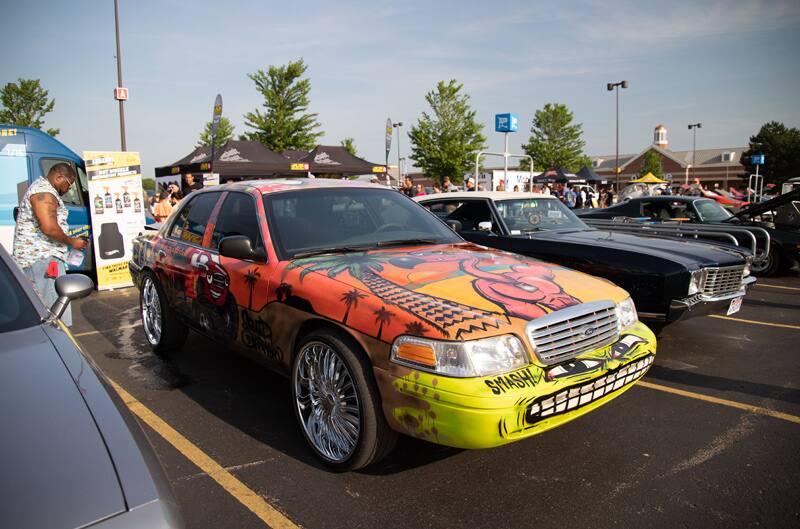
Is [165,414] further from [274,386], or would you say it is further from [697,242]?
[697,242]

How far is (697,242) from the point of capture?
6227 mm

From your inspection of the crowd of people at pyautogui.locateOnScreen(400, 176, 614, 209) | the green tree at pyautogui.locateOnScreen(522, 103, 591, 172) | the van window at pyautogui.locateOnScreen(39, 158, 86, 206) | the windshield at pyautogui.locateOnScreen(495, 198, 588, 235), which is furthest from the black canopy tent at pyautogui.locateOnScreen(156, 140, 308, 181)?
the green tree at pyautogui.locateOnScreen(522, 103, 591, 172)

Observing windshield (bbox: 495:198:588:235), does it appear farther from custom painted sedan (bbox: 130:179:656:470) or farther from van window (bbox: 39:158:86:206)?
van window (bbox: 39:158:86:206)

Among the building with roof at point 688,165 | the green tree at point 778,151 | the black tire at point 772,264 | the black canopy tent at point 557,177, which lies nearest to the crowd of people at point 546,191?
the black canopy tent at point 557,177

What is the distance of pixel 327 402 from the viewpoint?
307 cm

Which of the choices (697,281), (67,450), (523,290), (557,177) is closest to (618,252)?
(697,281)

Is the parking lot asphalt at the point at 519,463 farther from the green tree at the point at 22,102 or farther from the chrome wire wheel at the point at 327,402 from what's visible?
the green tree at the point at 22,102

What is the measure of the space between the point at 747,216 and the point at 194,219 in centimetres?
991

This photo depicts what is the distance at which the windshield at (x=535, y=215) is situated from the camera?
6.52 metres

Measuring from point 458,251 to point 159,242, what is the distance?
289cm

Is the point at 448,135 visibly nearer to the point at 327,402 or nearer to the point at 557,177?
the point at 557,177

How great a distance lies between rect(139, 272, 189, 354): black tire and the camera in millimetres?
4957

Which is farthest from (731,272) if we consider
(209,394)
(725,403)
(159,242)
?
(159,242)

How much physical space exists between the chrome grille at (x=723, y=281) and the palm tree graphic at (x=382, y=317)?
148 inches
